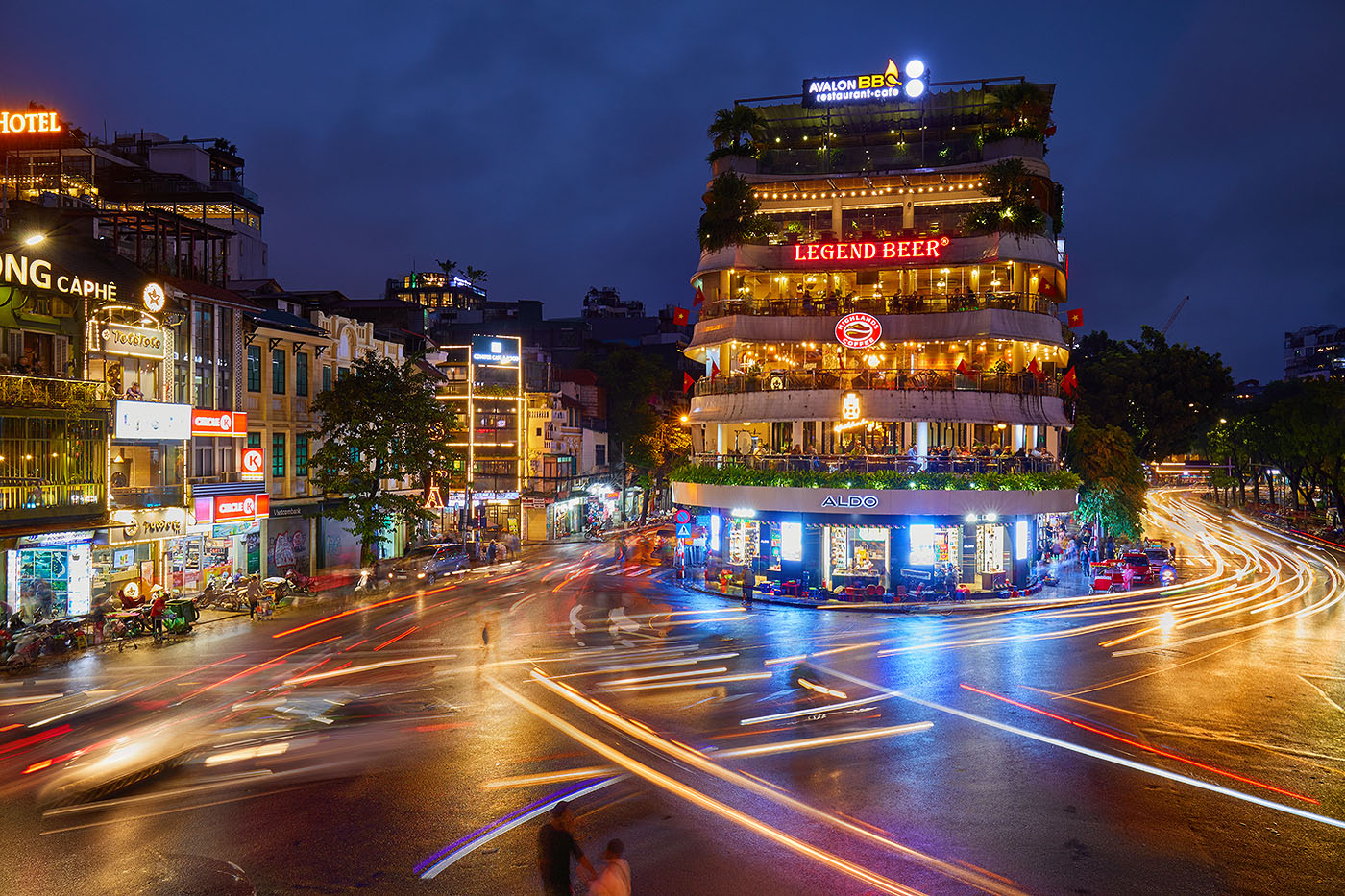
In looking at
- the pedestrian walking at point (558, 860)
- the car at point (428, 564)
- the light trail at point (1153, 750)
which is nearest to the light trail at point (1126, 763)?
the light trail at point (1153, 750)

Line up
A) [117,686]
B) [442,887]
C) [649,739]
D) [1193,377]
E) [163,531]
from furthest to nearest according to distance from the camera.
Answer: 1. [1193,377]
2. [163,531]
3. [117,686]
4. [649,739]
5. [442,887]

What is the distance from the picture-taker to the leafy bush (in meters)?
40.3

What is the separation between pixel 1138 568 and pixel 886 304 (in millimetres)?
18844

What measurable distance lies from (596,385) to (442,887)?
3061 inches

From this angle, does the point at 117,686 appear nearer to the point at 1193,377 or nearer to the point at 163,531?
the point at 163,531

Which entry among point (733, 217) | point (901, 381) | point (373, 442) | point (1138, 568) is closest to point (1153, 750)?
point (901, 381)

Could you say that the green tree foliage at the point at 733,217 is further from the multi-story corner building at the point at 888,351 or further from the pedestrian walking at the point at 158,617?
the pedestrian walking at the point at 158,617

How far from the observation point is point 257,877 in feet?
40.0

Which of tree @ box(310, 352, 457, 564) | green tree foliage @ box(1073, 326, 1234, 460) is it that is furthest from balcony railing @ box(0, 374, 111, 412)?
green tree foliage @ box(1073, 326, 1234, 460)

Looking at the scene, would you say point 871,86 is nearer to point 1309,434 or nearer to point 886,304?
point 886,304

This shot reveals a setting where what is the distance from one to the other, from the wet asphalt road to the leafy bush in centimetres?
1009

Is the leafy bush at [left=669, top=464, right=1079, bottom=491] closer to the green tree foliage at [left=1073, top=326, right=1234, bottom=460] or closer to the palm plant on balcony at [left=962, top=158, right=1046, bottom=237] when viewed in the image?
the palm plant on balcony at [left=962, top=158, right=1046, bottom=237]

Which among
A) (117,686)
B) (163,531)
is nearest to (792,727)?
(117,686)

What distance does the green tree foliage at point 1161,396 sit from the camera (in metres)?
70.2
